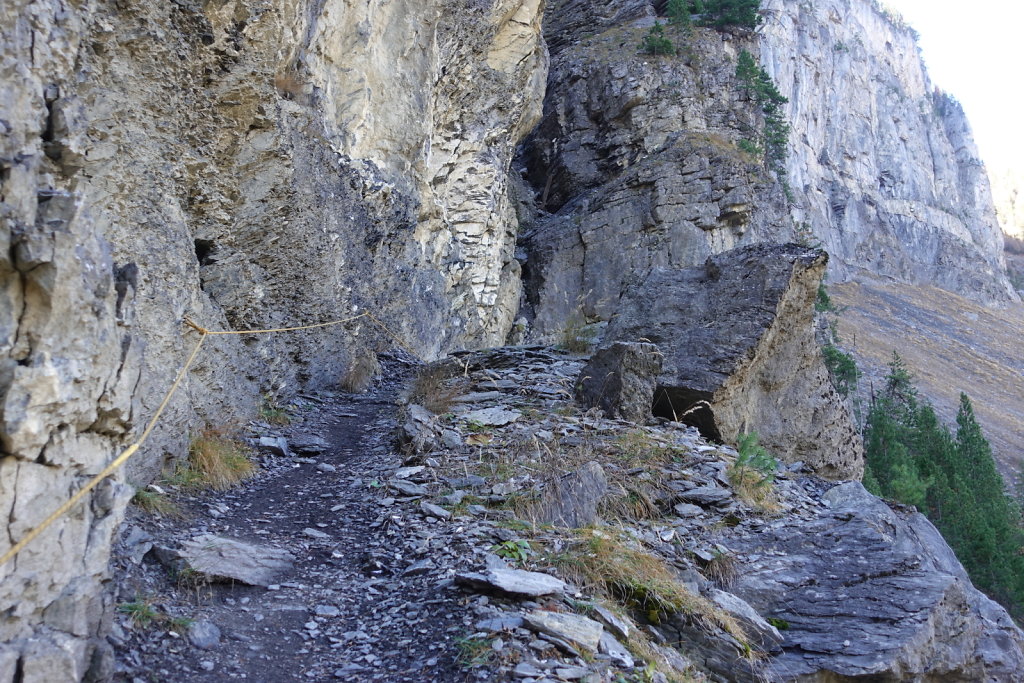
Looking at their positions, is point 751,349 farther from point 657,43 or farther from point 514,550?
point 657,43

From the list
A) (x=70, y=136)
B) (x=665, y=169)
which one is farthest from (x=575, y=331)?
(x=665, y=169)

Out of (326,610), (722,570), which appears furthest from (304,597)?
(722,570)

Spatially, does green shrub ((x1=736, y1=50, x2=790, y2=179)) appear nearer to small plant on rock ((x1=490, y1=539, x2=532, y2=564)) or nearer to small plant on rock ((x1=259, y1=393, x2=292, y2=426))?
small plant on rock ((x1=259, y1=393, x2=292, y2=426))

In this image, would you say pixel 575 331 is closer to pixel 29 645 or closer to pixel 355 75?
pixel 355 75

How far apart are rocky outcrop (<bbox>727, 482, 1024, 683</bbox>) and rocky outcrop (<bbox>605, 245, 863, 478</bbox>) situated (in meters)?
2.40

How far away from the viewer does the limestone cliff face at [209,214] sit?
10.5ft

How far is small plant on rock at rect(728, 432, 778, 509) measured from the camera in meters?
7.03

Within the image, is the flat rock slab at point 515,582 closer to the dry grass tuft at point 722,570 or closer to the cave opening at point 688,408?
the dry grass tuft at point 722,570

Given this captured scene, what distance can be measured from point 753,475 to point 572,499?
223 cm

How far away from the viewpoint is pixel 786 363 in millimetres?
9742

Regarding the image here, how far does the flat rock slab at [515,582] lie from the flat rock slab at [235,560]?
119cm

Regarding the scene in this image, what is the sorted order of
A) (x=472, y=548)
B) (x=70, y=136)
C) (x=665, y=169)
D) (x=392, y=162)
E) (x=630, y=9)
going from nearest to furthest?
(x=70, y=136) → (x=472, y=548) → (x=392, y=162) → (x=665, y=169) → (x=630, y=9)

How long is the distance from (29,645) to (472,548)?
2668 mm

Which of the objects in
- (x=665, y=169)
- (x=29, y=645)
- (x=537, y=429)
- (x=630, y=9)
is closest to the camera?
(x=29, y=645)
